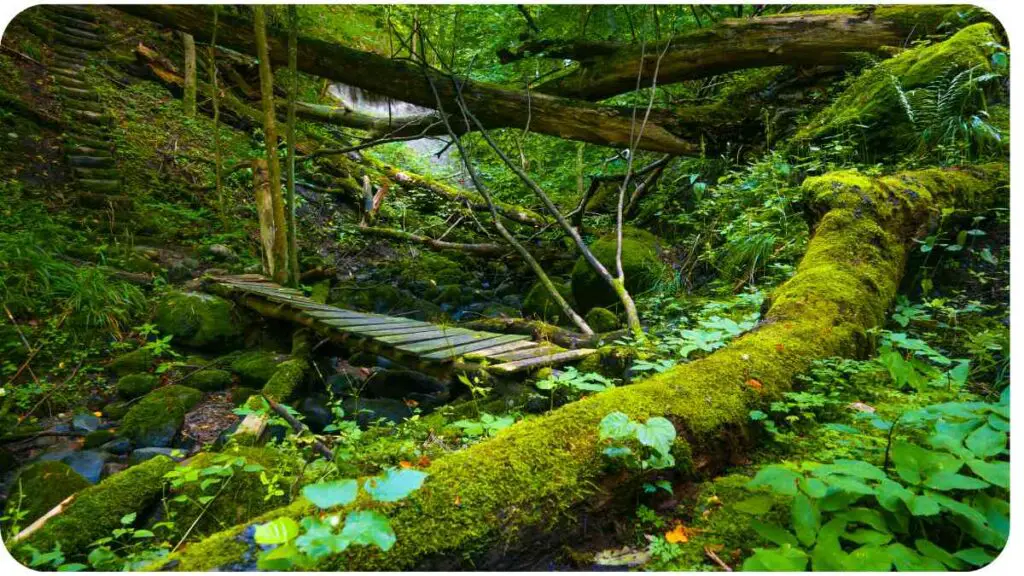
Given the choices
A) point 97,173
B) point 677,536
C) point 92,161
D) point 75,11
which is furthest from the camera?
point 75,11

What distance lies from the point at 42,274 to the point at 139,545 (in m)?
4.37

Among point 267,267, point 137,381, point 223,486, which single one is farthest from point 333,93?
point 223,486

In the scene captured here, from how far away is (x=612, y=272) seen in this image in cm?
546

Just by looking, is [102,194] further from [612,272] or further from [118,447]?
[612,272]

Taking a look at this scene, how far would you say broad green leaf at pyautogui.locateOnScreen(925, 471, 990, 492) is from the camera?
1055mm

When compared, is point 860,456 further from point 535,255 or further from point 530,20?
point 530,20

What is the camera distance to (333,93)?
14.5 m

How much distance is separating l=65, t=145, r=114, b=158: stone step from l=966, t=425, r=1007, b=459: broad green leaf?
975cm

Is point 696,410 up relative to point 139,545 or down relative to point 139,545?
up

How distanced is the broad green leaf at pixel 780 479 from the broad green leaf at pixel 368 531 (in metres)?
0.88

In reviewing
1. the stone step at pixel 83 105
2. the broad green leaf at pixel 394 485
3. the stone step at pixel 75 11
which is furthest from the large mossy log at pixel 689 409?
the stone step at pixel 75 11

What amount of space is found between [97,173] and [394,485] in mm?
8465

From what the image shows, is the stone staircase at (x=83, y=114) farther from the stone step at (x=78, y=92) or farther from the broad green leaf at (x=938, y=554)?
the broad green leaf at (x=938, y=554)

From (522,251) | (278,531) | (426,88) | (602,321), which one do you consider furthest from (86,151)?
(278,531)
